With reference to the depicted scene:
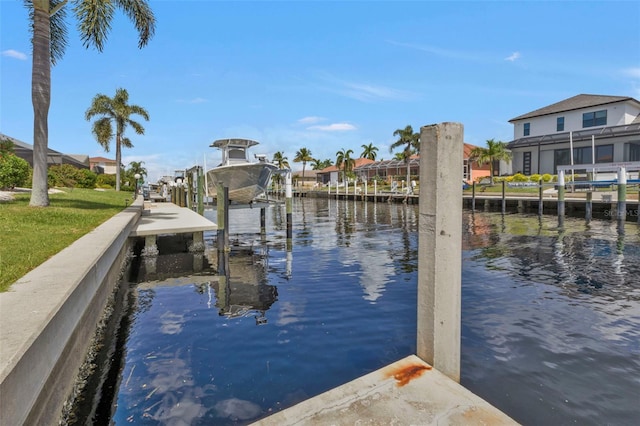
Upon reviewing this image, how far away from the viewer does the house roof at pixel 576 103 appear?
40.4 metres

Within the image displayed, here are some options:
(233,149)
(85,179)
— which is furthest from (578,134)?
(85,179)

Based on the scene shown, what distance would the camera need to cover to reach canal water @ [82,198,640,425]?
4.48m

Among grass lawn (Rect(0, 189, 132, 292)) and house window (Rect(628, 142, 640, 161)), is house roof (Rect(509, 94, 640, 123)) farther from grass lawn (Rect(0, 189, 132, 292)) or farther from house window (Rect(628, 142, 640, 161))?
grass lawn (Rect(0, 189, 132, 292))

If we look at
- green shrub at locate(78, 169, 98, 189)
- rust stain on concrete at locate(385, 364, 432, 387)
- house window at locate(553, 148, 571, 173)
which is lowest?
rust stain on concrete at locate(385, 364, 432, 387)

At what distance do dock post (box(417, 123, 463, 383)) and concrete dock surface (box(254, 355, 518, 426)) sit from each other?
32cm

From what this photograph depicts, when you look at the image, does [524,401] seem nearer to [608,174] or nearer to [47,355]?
[47,355]

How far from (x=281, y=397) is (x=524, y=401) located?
108 inches

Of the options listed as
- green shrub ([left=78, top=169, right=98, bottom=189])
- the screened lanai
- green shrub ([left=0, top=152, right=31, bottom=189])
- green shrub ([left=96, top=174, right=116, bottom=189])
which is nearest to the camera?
green shrub ([left=0, top=152, right=31, bottom=189])

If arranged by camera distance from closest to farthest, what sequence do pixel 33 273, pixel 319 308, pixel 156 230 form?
pixel 33 273, pixel 319 308, pixel 156 230

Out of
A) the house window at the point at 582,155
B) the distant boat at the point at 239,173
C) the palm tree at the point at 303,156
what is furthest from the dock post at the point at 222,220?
the palm tree at the point at 303,156

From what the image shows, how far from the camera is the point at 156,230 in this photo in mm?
12086

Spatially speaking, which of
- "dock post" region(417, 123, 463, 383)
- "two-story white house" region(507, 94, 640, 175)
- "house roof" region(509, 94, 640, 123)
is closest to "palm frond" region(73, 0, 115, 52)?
"dock post" region(417, 123, 463, 383)

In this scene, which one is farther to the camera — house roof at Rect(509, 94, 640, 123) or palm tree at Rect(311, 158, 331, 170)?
palm tree at Rect(311, 158, 331, 170)

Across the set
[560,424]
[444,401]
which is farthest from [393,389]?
[560,424]
